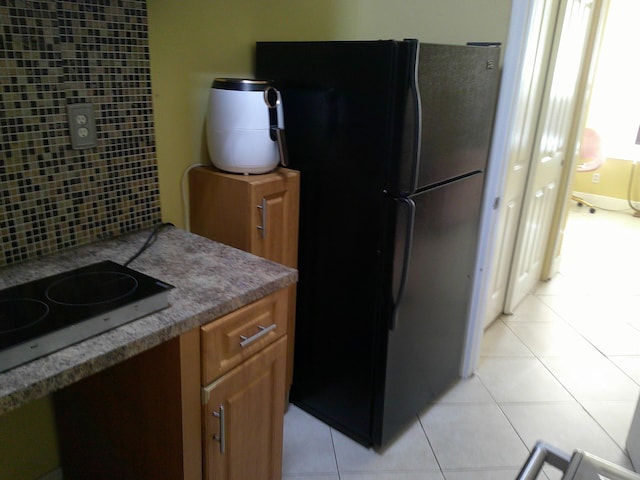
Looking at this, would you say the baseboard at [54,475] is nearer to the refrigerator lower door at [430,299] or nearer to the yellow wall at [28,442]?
the yellow wall at [28,442]

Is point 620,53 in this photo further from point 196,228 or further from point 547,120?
point 196,228

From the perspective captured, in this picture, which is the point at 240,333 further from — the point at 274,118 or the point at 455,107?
the point at 455,107

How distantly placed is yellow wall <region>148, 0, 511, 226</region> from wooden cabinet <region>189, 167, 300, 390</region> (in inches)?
3.3

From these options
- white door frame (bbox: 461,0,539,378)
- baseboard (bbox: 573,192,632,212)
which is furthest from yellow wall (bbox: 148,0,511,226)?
baseboard (bbox: 573,192,632,212)

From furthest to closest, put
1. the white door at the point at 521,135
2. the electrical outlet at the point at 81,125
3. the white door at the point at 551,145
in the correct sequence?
the white door at the point at 551,145
the white door at the point at 521,135
the electrical outlet at the point at 81,125

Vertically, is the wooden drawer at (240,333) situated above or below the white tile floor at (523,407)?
above

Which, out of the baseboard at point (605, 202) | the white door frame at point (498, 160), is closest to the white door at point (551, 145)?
the white door frame at point (498, 160)

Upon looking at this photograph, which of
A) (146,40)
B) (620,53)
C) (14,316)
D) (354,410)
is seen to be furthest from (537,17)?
(620,53)

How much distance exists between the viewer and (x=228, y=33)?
180 cm

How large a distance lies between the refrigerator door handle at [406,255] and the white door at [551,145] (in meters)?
1.51

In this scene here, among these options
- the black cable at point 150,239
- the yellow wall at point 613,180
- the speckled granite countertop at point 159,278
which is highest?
the black cable at point 150,239

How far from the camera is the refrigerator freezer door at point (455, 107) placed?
163 cm

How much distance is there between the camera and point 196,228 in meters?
1.83

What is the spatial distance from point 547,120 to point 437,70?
1495 mm
